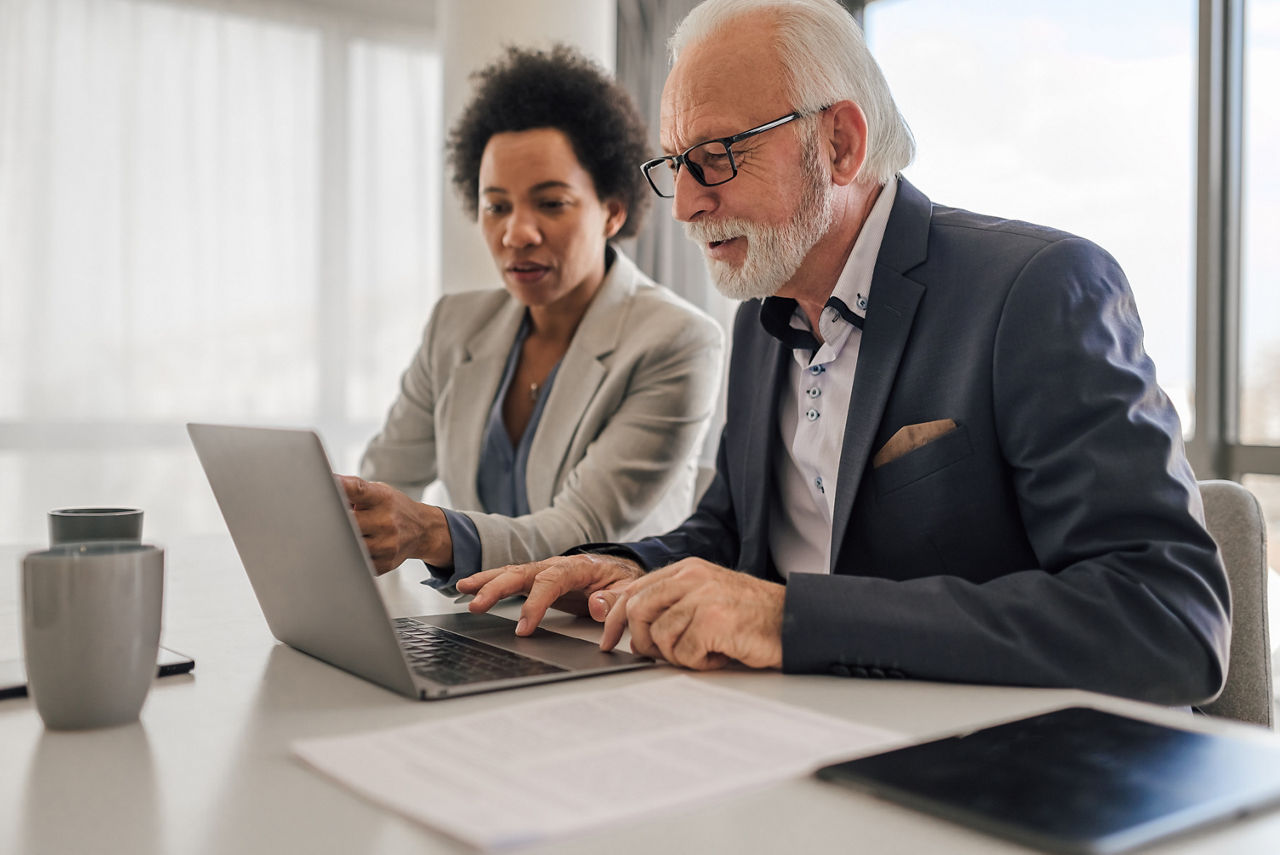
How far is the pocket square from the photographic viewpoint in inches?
46.6

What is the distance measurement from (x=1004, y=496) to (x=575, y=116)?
5.04 ft

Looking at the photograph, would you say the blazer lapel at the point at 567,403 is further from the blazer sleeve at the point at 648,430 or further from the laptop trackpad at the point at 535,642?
the laptop trackpad at the point at 535,642

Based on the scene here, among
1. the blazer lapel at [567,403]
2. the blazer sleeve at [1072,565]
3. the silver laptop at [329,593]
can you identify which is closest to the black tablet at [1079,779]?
the blazer sleeve at [1072,565]

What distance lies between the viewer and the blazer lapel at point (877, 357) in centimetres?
122

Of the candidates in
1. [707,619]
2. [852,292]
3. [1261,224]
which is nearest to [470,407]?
[852,292]

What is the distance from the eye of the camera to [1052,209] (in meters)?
3.72

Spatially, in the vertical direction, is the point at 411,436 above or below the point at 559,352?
below

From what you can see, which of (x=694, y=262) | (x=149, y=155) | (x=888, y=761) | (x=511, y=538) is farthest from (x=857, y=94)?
(x=149, y=155)

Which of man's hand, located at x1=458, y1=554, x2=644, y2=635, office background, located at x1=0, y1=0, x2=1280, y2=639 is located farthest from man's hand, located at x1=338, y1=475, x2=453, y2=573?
office background, located at x1=0, y1=0, x2=1280, y2=639

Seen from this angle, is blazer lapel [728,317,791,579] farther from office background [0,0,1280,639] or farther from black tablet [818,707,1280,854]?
office background [0,0,1280,639]

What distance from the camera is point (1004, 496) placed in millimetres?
1170

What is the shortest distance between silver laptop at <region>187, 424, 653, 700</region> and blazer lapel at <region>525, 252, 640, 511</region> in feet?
3.38

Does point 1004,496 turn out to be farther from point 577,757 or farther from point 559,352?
point 559,352

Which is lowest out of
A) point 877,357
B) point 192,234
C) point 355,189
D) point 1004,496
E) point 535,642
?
point 535,642
